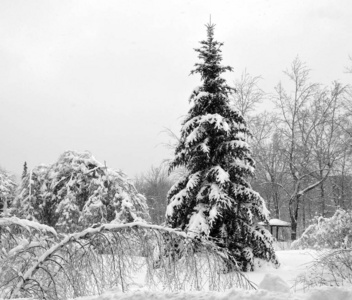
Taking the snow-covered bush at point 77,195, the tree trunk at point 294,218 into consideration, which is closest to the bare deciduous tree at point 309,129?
the tree trunk at point 294,218

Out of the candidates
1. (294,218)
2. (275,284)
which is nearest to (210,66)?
(275,284)

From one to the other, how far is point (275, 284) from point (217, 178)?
738 centimetres

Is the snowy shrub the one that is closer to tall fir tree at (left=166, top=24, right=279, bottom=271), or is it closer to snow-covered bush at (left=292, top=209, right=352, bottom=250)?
tall fir tree at (left=166, top=24, right=279, bottom=271)

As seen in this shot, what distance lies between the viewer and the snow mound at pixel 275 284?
3.37m

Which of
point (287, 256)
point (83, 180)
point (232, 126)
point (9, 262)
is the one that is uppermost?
point (232, 126)

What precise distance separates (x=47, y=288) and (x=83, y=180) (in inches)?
266

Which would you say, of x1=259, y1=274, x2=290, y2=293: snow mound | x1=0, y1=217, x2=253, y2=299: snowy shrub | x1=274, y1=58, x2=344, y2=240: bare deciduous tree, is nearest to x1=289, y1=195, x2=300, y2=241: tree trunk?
x1=274, y1=58, x2=344, y2=240: bare deciduous tree

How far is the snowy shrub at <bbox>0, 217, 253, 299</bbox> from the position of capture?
13.6 ft

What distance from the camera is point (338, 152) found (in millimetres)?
27250

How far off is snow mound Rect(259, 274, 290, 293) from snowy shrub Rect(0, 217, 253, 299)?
79 centimetres

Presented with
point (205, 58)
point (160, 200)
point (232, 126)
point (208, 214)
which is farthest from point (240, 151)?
point (160, 200)

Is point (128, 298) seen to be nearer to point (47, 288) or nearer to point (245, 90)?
point (47, 288)

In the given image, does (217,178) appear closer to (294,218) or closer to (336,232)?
(336,232)

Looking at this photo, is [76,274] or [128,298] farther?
[76,274]
